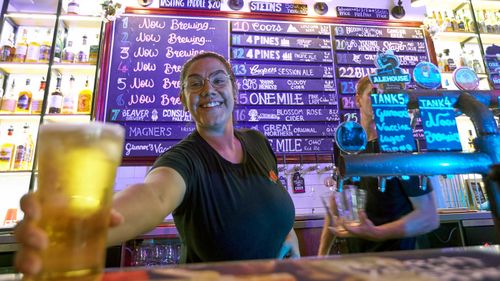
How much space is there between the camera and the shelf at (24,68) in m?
3.20

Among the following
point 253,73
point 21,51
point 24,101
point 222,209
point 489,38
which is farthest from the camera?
Answer: point 489,38

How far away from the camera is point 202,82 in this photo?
1.37 meters

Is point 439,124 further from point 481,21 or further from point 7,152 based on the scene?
point 481,21

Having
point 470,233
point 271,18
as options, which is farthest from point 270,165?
point 271,18

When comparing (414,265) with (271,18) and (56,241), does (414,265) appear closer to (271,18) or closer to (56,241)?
(56,241)

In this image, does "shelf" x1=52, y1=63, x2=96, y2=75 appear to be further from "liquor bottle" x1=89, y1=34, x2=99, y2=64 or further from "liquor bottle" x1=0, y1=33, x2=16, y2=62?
"liquor bottle" x1=0, y1=33, x2=16, y2=62

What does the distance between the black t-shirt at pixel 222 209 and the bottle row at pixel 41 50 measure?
268cm

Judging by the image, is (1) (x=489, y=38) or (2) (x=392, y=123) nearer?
(2) (x=392, y=123)

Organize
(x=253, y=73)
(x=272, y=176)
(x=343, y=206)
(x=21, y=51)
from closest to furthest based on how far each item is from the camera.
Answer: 1. (x=343, y=206)
2. (x=272, y=176)
3. (x=21, y=51)
4. (x=253, y=73)

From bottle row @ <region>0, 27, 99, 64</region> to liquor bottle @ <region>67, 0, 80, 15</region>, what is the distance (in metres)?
0.24

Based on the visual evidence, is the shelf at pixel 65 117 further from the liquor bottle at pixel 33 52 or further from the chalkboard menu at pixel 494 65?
the chalkboard menu at pixel 494 65

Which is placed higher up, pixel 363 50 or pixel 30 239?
pixel 363 50

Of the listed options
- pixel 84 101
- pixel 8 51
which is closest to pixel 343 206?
pixel 84 101

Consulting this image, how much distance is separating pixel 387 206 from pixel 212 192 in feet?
2.93
